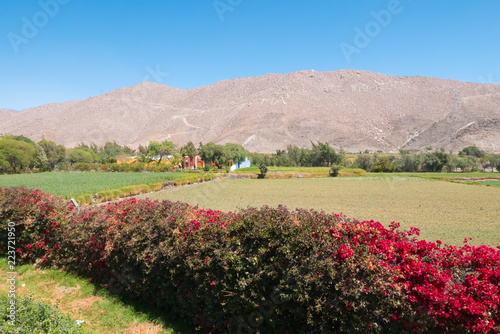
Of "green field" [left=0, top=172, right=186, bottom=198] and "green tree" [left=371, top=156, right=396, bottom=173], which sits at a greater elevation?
"green tree" [left=371, top=156, right=396, bottom=173]

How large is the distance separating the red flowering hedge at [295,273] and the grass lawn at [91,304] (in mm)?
263

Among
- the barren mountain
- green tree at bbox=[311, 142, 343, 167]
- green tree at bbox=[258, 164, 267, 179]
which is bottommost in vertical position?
green tree at bbox=[258, 164, 267, 179]

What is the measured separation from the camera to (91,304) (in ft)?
19.3

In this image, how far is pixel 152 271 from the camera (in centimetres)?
541

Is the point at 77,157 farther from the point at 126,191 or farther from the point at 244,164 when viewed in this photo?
the point at 126,191

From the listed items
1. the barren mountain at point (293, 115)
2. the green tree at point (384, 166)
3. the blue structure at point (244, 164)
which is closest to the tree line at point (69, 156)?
the blue structure at point (244, 164)

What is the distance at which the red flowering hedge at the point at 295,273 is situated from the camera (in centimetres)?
328

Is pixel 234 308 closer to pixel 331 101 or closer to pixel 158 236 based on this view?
pixel 158 236

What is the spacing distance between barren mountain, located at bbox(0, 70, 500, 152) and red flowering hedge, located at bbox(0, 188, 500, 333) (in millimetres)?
106996

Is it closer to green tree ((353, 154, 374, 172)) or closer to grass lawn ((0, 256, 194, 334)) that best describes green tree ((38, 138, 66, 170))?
grass lawn ((0, 256, 194, 334))

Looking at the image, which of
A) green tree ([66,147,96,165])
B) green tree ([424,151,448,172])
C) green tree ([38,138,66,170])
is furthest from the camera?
green tree ([66,147,96,165])

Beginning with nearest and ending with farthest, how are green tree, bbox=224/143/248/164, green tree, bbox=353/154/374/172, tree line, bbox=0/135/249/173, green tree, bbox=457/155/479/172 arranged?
1. tree line, bbox=0/135/249/173
2. green tree, bbox=457/155/479/172
3. green tree, bbox=353/154/374/172
4. green tree, bbox=224/143/248/164

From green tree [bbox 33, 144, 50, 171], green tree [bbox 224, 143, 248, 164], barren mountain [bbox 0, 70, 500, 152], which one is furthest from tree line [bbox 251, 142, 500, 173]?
green tree [bbox 33, 144, 50, 171]

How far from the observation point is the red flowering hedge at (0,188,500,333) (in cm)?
328
